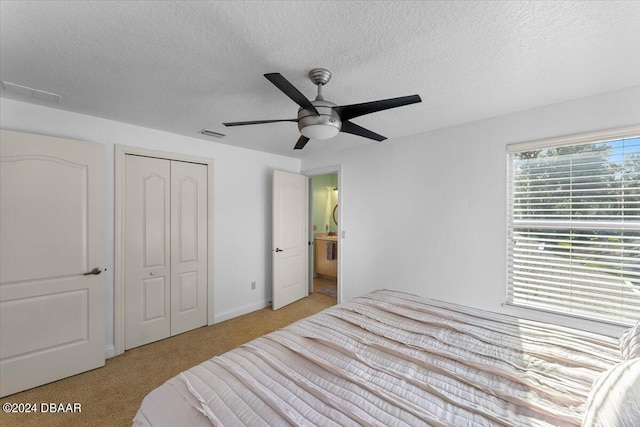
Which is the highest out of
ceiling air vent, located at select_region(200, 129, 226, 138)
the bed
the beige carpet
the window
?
ceiling air vent, located at select_region(200, 129, 226, 138)

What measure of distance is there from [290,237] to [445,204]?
233cm

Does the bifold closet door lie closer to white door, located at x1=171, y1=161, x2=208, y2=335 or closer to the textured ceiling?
white door, located at x1=171, y1=161, x2=208, y2=335

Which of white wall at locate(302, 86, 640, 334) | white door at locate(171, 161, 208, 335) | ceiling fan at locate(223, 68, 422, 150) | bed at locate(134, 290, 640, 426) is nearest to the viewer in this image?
bed at locate(134, 290, 640, 426)

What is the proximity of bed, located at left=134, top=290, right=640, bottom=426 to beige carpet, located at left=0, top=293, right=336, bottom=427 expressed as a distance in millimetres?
1409

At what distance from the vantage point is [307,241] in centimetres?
467

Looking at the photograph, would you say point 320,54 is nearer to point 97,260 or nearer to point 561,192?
point 561,192

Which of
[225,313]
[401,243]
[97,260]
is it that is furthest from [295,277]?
[97,260]

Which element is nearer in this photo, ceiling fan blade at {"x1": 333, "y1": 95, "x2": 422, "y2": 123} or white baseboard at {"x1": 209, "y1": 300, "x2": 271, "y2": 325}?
ceiling fan blade at {"x1": 333, "y1": 95, "x2": 422, "y2": 123}

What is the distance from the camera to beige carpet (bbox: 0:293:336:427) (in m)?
1.92

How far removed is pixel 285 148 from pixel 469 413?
355 centimetres

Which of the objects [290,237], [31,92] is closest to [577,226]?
[290,237]

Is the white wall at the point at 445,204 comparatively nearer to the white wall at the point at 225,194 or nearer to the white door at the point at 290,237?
the white door at the point at 290,237

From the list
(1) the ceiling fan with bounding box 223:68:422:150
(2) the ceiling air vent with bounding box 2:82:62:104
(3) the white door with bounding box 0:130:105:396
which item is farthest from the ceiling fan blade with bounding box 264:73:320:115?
(3) the white door with bounding box 0:130:105:396

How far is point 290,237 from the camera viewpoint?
4316 millimetres
